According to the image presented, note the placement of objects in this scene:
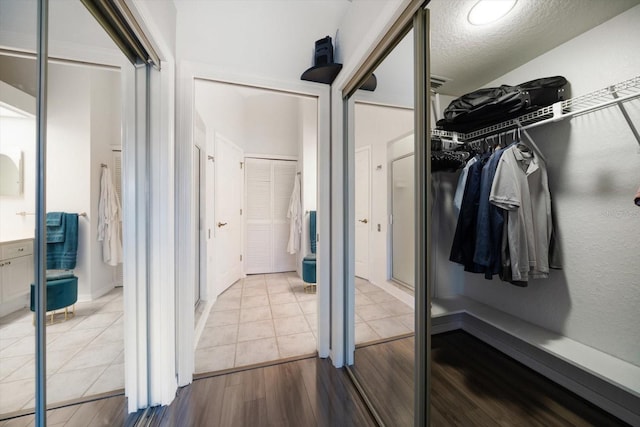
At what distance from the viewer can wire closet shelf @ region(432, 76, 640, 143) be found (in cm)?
82

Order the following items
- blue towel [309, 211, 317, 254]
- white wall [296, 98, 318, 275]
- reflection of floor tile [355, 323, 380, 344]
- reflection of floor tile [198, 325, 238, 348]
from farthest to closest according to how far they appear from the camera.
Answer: white wall [296, 98, 318, 275] < blue towel [309, 211, 317, 254] < reflection of floor tile [198, 325, 238, 348] < reflection of floor tile [355, 323, 380, 344]

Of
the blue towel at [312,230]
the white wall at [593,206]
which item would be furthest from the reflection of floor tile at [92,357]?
the blue towel at [312,230]

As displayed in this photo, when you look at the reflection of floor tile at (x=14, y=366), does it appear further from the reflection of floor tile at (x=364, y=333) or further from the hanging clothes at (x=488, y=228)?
the hanging clothes at (x=488, y=228)

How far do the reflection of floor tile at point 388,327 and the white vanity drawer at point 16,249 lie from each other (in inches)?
53.0

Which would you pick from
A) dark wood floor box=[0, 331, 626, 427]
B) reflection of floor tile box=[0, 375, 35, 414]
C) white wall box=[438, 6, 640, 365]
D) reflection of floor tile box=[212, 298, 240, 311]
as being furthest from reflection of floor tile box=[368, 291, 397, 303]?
reflection of floor tile box=[212, 298, 240, 311]

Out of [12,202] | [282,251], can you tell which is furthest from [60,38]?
[282,251]

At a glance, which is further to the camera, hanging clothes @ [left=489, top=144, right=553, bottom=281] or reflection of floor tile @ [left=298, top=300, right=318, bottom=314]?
reflection of floor tile @ [left=298, top=300, right=318, bottom=314]

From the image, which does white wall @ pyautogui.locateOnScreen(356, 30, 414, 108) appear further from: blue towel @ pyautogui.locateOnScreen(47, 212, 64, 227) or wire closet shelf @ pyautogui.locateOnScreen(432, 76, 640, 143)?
blue towel @ pyautogui.locateOnScreen(47, 212, 64, 227)

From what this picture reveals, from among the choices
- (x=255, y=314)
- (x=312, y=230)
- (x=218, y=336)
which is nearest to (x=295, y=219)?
(x=312, y=230)

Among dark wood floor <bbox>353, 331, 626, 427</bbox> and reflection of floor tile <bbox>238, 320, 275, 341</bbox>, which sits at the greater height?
dark wood floor <bbox>353, 331, 626, 427</bbox>

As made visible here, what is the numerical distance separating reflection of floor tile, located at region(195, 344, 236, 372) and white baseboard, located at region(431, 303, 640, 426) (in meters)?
1.53

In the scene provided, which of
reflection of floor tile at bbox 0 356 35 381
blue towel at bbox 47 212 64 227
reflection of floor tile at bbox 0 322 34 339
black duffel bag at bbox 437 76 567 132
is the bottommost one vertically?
reflection of floor tile at bbox 0 356 35 381

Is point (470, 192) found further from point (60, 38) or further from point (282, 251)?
point (282, 251)

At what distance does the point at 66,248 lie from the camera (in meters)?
0.78
